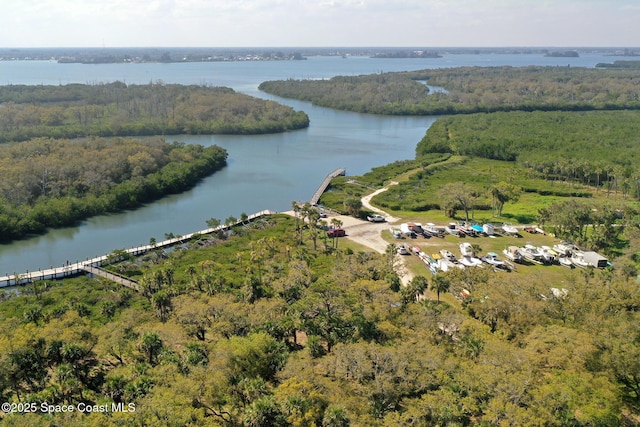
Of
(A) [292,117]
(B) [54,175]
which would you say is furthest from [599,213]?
(A) [292,117]

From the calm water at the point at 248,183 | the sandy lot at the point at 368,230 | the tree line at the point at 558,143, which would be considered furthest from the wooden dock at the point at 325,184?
the tree line at the point at 558,143

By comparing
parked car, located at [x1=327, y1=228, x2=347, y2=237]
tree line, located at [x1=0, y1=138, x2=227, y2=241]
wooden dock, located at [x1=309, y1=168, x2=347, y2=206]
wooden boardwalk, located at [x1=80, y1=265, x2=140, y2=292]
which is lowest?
wooden boardwalk, located at [x1=80, y1=265, x2=140, y2=292]

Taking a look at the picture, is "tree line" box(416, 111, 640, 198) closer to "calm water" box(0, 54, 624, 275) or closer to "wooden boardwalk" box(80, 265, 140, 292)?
"calm water" box(0, 54, 624, 275)

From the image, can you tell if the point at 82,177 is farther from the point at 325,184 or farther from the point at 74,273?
the point at 325,184

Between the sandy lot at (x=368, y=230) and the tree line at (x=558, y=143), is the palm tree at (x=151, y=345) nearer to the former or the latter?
the sandy lot at (x=368, y=230)

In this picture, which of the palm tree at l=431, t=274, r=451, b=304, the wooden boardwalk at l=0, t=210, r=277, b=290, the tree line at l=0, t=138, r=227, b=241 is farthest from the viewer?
the tree line at l=0, t=138, r=227, b=241

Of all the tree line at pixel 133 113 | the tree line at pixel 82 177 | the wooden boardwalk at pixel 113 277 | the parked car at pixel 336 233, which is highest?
the tree line at pixel 133 113

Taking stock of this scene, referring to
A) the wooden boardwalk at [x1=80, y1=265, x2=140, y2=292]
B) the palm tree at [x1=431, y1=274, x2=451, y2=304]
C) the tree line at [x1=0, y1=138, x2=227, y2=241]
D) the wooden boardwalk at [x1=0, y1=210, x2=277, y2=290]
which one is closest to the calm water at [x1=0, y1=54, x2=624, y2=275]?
the tree line at [x1=0, y1=138, x2=227, y2=241]
